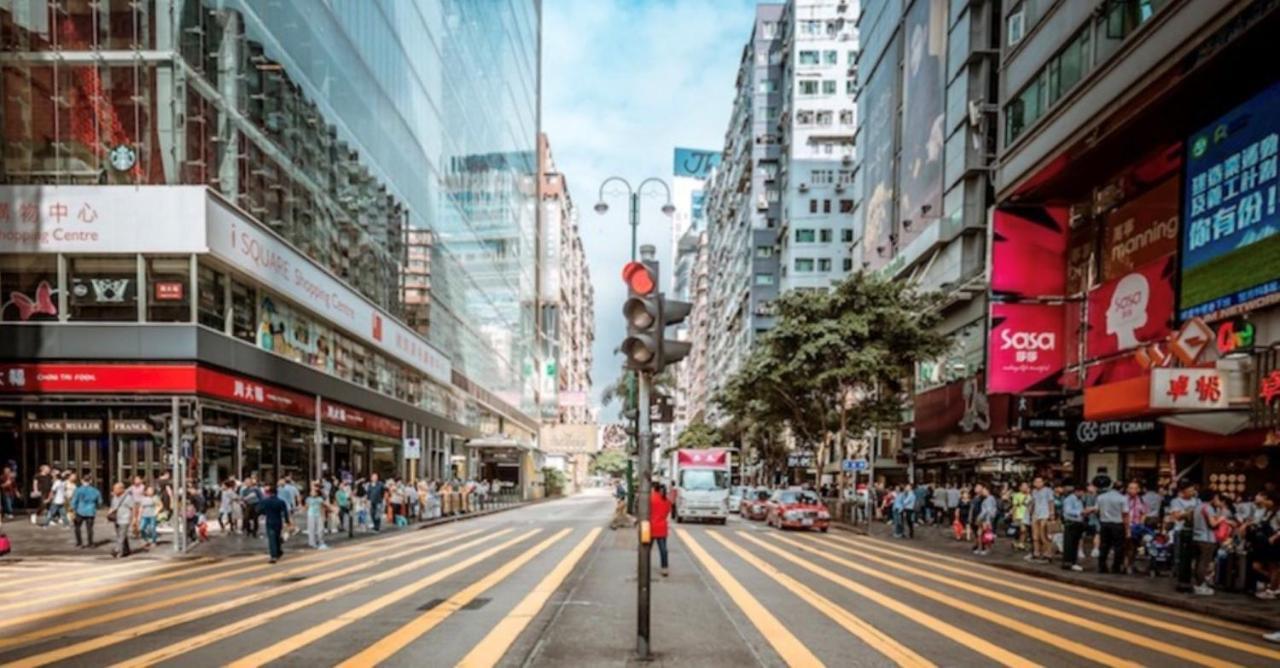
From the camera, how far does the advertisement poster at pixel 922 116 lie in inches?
1734

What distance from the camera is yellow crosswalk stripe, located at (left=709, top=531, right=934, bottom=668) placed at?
27.9ft

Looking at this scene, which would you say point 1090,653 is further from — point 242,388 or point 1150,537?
point 242,388

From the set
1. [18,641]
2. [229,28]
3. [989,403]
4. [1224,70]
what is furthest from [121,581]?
[989,403]

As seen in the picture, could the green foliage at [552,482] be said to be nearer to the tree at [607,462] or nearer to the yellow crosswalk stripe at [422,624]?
the tree at [607,462]

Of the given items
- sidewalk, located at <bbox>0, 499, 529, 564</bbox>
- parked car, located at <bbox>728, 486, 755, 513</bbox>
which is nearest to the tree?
parked car, located at <bbox>728, 486, 755, 513</bbox>

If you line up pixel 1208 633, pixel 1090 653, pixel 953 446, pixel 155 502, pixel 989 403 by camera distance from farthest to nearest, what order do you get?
1. pixel 953 446
2. pixel 989 403
3. pixel 155 502
4. pixel 1208 633
5. pixel 1090 653

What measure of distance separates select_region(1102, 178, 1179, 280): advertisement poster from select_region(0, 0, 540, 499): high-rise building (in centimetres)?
2334

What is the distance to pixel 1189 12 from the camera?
1867 centimetres

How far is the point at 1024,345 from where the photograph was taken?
91.9ft

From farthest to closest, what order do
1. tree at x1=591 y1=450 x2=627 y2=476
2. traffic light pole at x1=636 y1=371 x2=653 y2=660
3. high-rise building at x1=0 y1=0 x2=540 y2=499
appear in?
tree at x1=591 y1=450 x2=627 y2=476 → high-rise building at x1=0 y1=0 x2=540 y2=499 → traffic light pole at x1=636 y1=371 x2=653 y2=660

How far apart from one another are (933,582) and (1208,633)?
16.9 ft

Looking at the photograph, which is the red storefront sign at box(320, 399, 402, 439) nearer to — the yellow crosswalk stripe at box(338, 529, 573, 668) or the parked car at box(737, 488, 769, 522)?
Answer: the parked car at box(737, 488, 769, 522)

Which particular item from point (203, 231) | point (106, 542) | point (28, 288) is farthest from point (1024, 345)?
point (28, 288)

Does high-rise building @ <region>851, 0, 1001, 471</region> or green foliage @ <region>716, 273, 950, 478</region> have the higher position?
high-rise building @ <region>851, 0, 1001, 471</region>
